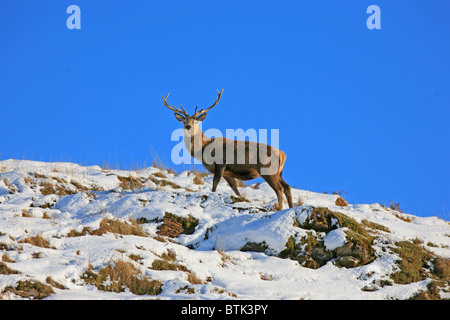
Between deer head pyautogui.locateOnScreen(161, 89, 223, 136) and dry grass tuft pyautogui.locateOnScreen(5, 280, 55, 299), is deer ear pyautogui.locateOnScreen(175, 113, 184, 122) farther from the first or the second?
dry grass tuft pyautogui.locateOnScreen(5, 280, 55, 299)

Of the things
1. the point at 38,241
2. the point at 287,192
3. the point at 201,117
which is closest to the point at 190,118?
the point at 201,117

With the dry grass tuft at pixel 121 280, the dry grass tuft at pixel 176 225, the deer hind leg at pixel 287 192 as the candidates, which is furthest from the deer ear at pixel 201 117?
the dry grass tuft at pixel 121 280

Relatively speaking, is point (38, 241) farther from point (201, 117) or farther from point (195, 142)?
point (201, 117)

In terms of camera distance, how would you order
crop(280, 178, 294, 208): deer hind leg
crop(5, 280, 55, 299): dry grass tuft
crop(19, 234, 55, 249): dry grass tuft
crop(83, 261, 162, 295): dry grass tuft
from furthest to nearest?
crop(280, 178, 294, 208): deer hind leg < crop(19, 234, 55, 249): dry grass tuft < crop(83, 261, 162, 295): dry grass tuft < crop(5, 280, 55, 299): dry grass tuft

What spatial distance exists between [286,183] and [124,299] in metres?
6.86

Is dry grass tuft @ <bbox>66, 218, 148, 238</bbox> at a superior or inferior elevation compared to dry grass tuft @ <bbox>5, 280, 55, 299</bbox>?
superior

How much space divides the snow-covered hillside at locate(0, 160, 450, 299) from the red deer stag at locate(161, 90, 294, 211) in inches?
57.0

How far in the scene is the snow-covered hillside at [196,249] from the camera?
673cm

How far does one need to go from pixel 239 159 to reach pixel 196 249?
4102 millimetres

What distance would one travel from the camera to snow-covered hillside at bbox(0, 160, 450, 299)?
6.73 meters

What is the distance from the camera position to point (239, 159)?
12.5 metres

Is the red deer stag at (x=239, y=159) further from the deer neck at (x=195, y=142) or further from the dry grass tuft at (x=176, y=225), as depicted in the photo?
the dry grass tuft at (x=176, y=225)

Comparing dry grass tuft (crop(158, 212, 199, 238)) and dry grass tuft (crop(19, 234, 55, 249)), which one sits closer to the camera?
dry grass tuft (crop(19, 234, 55, 249))

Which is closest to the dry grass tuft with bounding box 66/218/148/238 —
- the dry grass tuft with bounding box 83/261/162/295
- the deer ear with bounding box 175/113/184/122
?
the dry grass tuft with bounding box 83/261/162/295
